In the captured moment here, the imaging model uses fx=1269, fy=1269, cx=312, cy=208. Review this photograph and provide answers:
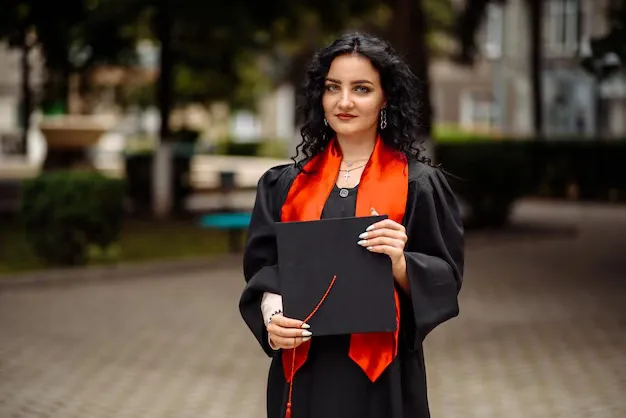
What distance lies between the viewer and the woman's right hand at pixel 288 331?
3.41 m

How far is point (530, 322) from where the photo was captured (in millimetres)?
10492

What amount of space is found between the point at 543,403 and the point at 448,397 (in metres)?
0.57

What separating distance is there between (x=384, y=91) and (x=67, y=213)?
10.5m

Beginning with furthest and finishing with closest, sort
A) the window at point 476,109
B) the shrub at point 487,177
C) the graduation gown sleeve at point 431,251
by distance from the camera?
the window at point 476,109
the shrub at point 487,177
the graduation gown sleeve at point 431,251

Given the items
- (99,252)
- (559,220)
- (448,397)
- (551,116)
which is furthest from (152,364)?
(551,116)

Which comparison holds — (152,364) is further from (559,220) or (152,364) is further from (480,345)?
(559,220)

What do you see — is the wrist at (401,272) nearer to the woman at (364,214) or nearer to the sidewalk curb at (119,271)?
the woman at (364,214)

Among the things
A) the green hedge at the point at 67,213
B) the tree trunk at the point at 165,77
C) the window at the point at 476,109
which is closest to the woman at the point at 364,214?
the green hedge at the point at 67,213

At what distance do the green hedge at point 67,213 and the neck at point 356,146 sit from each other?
10.4 m

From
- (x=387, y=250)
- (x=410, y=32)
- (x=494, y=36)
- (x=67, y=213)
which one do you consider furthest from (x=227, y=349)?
(x=494, y=36)

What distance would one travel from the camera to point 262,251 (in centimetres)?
367

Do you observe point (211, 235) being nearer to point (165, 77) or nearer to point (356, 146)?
point (165, 77)

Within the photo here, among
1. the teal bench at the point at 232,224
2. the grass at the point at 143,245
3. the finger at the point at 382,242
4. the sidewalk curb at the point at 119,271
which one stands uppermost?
the finger at the point at 382,242

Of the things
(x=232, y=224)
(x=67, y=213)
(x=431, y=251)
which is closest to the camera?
(x=431, y=251)
